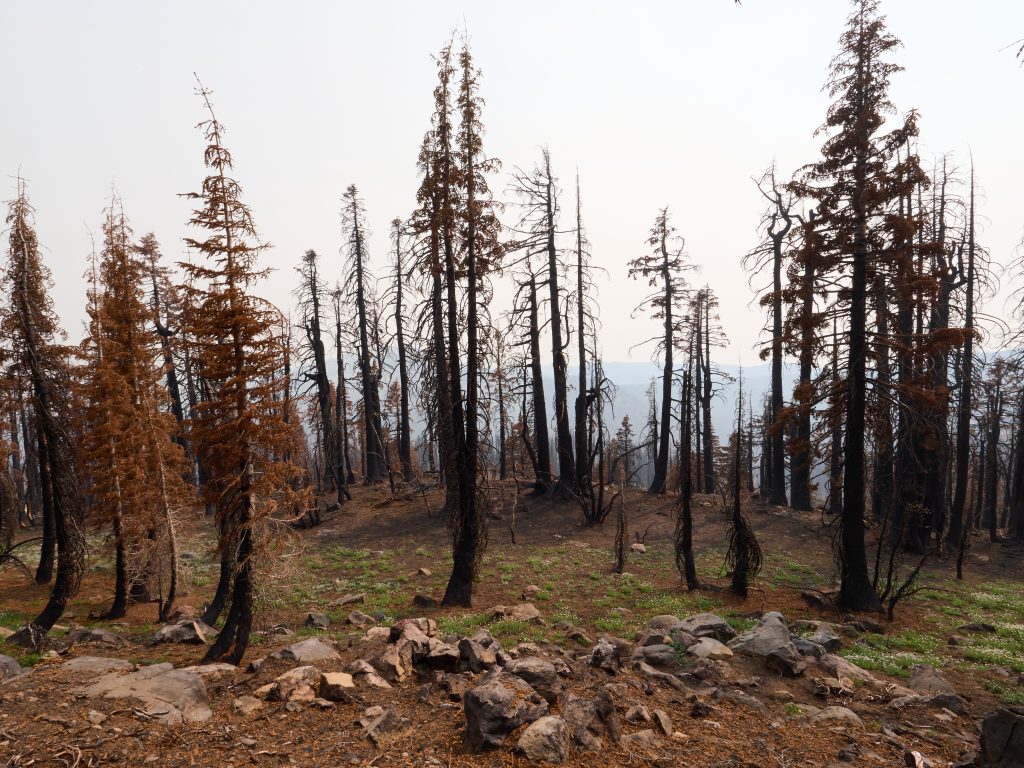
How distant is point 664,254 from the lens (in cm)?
2806

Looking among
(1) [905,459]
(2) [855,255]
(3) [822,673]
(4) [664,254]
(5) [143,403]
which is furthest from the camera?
(4) [664,254]

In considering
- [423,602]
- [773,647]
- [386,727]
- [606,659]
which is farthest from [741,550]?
[386,727]

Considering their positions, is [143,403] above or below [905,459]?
above

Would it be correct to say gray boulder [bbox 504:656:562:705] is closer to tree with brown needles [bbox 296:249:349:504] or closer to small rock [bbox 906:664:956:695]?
small rock [bbox 906:664:956:695]

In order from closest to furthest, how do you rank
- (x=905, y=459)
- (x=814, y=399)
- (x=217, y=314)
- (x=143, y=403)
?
1. (x=217, y=314)
2. (x=814, y=399)
3. (x=143, y=403)
4. (x=905, y=459)

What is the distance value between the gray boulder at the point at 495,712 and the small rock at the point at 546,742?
0.25 m

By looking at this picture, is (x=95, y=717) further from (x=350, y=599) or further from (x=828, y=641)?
(x=828, y=641)

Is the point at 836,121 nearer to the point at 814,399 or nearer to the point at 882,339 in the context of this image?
the point at 882,339

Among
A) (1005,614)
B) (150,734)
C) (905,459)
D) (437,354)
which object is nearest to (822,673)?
(1005,614)

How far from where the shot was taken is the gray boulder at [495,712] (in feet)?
20.5

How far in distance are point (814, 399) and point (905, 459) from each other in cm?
942

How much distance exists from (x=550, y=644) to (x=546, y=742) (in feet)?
16.2

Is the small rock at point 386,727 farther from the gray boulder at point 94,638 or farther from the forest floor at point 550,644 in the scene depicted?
the gray boulder at point 94,638

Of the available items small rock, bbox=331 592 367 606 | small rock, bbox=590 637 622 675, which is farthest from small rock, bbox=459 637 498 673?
small rock, bbox=331 592 367 606
